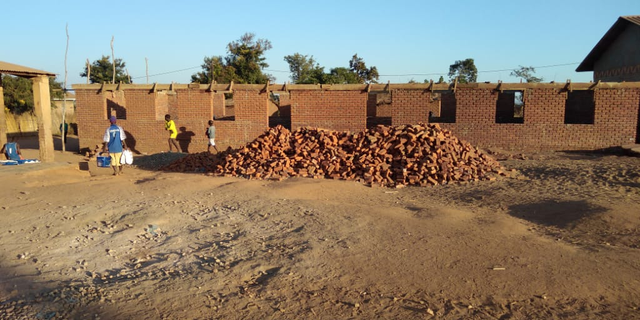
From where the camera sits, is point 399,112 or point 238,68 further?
point 238,68

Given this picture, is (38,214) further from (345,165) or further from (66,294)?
(345,165)

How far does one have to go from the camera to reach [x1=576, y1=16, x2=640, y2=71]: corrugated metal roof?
1767 centimetres

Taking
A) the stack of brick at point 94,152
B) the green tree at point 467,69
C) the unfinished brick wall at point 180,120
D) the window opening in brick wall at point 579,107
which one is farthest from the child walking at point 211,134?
the green tree at point 467,69

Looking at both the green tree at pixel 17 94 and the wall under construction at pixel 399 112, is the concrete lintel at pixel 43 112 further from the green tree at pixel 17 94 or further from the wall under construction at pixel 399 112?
the green tree at pixel 17 94

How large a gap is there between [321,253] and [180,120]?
12630 mm

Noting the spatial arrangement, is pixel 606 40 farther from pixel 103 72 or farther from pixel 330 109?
pixel 103 72

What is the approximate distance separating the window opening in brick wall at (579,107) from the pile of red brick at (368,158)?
870 centimetres

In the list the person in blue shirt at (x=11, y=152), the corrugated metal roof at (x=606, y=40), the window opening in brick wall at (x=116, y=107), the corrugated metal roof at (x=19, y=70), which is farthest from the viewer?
the window opening in brick wall at (x=116, y=107)

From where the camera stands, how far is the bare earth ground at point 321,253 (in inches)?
136

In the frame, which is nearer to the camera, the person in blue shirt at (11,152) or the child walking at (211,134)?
the person in blue shirt at (11,152)

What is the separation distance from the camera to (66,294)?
3703 mm

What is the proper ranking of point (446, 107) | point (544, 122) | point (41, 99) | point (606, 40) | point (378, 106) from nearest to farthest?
point (41, 99) < point (544, 122) < point (446, 107) < point (606, 40) < point (378, 106)

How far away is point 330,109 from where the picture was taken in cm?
1521

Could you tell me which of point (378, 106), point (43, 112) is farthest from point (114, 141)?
point (378, 106)
